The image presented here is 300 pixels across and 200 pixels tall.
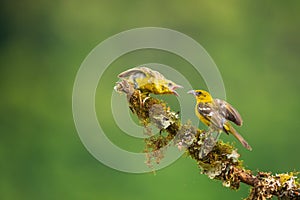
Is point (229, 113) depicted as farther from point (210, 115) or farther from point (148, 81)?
point (148, 81)

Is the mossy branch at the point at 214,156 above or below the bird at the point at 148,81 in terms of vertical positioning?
below

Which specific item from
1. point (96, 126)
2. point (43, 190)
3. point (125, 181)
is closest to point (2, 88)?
point (43, 190)

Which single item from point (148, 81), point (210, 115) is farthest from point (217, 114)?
point (148, 81)

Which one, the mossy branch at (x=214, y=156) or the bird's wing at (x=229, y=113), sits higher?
the bird's wing at (x=229, y=113)

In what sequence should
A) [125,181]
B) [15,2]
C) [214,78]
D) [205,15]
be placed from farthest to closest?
[15,2] → [205,15] → [125,181] → [214,78]

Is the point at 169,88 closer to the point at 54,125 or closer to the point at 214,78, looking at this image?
the point at 214,78

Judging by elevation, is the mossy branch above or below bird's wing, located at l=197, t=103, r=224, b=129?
below
